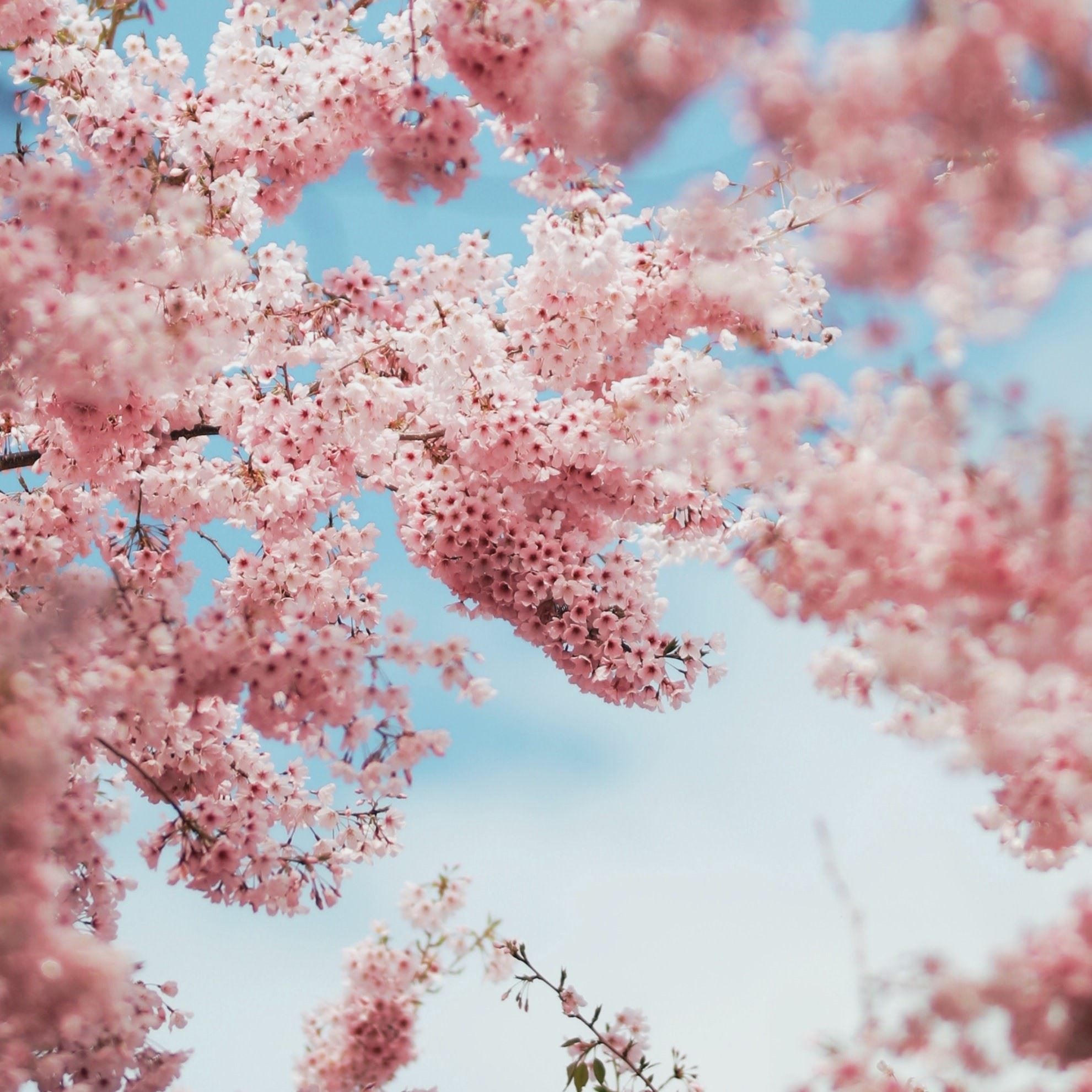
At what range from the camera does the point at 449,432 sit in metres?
6.80

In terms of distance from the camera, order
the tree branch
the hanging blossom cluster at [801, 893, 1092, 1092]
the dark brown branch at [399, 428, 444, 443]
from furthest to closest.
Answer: the tree branch → the dark brown branch at [399, 428, 444, 443] → the hanging blossom cluster at [801, 893, 1092, 1092]

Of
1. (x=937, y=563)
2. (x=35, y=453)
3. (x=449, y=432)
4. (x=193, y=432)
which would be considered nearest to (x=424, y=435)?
(x=449, y=432)

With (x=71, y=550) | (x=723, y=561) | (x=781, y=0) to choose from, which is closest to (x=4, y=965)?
(x=723, y=561)

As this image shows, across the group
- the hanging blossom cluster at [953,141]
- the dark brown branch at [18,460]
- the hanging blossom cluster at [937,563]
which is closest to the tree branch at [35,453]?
the dark brown branch at [18,460]

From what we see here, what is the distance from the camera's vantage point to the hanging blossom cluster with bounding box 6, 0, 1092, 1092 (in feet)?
11.1

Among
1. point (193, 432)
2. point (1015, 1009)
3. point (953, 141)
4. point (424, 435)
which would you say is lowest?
point (1015, 1009)

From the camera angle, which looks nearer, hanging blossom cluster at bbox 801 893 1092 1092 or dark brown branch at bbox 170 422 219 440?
hanging blossom cluster at bbox 801 893 1092 1092

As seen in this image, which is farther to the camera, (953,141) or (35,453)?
(35,453)

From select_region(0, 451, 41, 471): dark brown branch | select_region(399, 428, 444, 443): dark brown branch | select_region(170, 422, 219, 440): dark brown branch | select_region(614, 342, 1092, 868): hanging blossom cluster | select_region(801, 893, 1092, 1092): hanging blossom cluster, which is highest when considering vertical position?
select_region(399, 428, 444, 443): dark brown branch

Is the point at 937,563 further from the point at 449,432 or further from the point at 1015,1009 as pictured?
the point at 449,432

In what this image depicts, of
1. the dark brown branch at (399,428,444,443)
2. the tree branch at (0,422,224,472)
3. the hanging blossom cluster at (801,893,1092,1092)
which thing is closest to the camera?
the hanging blossom cluster at (801,893,1092,1092)

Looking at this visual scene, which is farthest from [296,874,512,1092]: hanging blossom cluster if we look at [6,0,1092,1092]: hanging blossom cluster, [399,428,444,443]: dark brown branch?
[399,428,444,443]: dark brown branch

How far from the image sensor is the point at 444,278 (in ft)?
24.7

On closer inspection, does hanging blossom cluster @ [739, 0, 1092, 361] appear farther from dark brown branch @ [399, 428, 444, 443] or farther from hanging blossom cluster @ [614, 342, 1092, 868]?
dark brown branch @ [399, 428, 444, 443]
